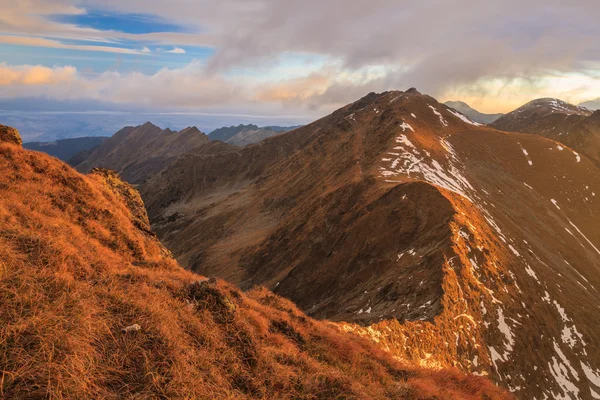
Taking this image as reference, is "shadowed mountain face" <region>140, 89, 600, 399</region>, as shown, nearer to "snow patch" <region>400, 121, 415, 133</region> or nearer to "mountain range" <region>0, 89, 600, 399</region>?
"mountain range" <region>0, 89, 600, 399</region>

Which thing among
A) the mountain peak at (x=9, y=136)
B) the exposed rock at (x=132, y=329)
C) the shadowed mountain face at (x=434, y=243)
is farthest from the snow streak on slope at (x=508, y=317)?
the mountain peak at (x=9, y=136)

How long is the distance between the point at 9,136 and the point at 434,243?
3636 cm

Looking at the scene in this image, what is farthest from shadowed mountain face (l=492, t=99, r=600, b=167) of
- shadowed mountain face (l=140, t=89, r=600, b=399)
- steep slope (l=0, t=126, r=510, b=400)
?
steep slope (l=0, t=126, r=510, b=400)

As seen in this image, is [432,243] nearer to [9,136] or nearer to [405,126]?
[9,136]

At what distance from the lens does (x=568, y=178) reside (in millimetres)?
92312

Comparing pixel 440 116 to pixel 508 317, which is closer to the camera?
pixel 508 317

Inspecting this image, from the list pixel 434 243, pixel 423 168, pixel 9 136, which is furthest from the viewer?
pixel 423 168

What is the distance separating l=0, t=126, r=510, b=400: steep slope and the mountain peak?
517 cm

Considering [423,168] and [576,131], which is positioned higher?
[576,131]

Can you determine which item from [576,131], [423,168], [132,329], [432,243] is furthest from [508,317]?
[576,131]

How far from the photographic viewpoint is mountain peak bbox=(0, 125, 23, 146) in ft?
A: 62.5

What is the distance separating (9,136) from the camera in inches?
762

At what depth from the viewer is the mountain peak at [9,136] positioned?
19.0 meters

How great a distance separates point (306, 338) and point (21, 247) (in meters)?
9.24
